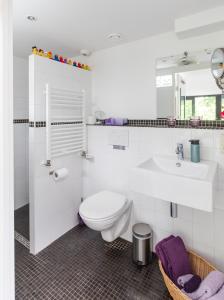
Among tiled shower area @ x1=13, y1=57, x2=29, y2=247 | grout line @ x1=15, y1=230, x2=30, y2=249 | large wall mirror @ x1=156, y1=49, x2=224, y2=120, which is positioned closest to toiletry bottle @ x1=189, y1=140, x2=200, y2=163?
large wall mirror @ x1=156, y1=49, x2=224, y2=120

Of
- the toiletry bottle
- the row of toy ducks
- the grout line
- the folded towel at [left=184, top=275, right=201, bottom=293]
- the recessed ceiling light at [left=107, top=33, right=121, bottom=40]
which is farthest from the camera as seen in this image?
the grout line

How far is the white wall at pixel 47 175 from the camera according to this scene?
203 cm

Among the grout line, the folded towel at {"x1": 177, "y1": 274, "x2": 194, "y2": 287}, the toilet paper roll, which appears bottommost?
the grout line

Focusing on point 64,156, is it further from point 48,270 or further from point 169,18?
point 169,18

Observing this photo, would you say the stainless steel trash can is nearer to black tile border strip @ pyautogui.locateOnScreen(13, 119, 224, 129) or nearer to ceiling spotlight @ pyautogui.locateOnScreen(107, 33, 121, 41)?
black tile border strip @ pyautogui.locateOnScreen(13, 119, 224, 129)

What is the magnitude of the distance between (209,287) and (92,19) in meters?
2.29

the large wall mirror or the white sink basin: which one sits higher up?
the large wall mirror

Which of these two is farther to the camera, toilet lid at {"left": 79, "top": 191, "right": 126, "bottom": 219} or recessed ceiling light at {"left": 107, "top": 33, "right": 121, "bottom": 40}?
recessed ceiling light at {"left": 107, "top": 33, "right": 121, "bottom": 40}

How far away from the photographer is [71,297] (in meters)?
1.62

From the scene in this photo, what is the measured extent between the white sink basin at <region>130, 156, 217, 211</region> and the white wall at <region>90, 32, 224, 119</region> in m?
0.74

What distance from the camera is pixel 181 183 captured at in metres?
1.38

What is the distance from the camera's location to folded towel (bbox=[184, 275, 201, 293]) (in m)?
1.54

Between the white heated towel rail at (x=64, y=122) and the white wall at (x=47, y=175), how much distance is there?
70mm

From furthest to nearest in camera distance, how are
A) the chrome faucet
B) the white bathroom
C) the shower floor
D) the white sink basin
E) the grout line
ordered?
the shower floor
the grout line
the chrome faucet
the white bathroom
the white sink basin
